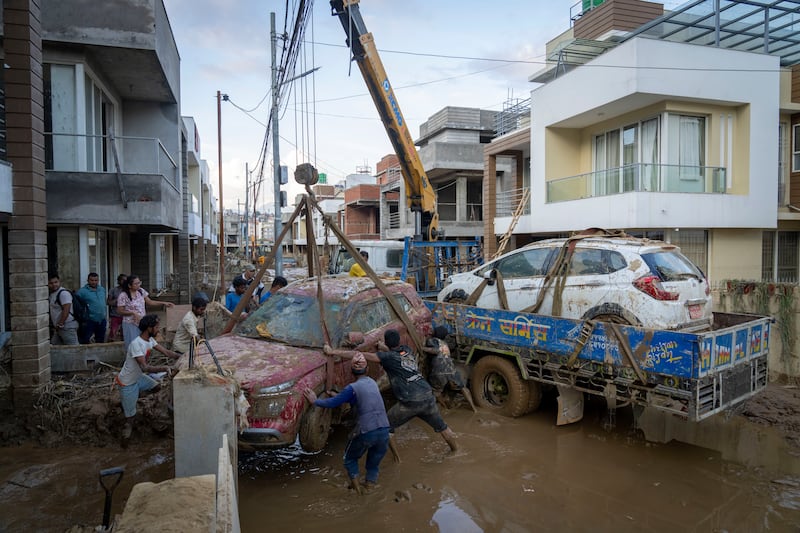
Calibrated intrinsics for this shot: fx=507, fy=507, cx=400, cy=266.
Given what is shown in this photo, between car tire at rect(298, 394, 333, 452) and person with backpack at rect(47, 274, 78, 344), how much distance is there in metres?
4.83

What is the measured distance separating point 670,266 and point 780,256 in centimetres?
1059

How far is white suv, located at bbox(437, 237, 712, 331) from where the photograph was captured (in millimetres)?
6055

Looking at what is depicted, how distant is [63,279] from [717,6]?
1593 cm

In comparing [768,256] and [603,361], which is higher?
[768,256]

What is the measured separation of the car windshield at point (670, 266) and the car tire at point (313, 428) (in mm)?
4238

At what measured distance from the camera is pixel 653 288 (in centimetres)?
604

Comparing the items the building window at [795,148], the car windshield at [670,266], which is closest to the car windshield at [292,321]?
the car windshield at [670,266]

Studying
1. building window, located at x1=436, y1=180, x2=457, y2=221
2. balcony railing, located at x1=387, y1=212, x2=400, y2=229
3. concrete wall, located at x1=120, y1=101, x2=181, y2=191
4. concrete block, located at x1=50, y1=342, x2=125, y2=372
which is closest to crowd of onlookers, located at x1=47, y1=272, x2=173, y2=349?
concrete block, located at x1=50, y1=342, x2=125, y2=372

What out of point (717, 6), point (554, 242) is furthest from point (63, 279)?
point (717, 6)

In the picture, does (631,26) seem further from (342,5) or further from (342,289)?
(342,289)

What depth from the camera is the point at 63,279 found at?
884cm

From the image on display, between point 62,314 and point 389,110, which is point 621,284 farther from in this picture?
point 62,314

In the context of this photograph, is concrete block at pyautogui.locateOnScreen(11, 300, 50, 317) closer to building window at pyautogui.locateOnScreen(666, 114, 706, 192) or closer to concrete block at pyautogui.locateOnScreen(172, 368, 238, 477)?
concrete block at pyautogui.locateOnScreen(172, 368, 238, 477)

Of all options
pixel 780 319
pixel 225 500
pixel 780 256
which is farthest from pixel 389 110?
pixel 780 256
